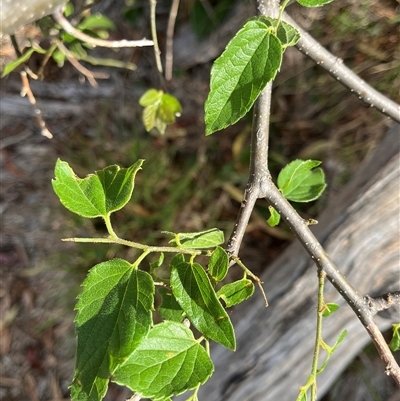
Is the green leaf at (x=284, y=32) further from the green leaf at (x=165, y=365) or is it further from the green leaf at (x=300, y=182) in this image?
the green leaf at (x=165, y=365)

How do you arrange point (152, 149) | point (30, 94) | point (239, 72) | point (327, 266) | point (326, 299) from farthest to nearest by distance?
point (152, 149) < point (326, 299) < point (30, 94) < point (327, 266) < point (239, 72)

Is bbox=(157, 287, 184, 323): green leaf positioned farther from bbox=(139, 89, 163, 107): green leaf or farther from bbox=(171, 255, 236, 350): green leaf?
bbox=(139, 89, 163, 107): green leaf

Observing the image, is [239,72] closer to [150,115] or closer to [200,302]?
[200,302]

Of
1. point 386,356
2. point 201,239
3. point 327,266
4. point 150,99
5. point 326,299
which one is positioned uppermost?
point 150,99

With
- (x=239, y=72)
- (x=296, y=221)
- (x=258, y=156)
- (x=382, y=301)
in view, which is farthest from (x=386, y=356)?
(x=239, y=72)

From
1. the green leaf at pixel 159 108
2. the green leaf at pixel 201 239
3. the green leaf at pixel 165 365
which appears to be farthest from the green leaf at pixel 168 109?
the green leaf at pixel 165 365

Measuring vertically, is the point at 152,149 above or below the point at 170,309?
above

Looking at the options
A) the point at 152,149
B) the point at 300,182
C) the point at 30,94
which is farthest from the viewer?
the point at 152,149

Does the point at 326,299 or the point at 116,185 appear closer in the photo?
the point at 116,185
